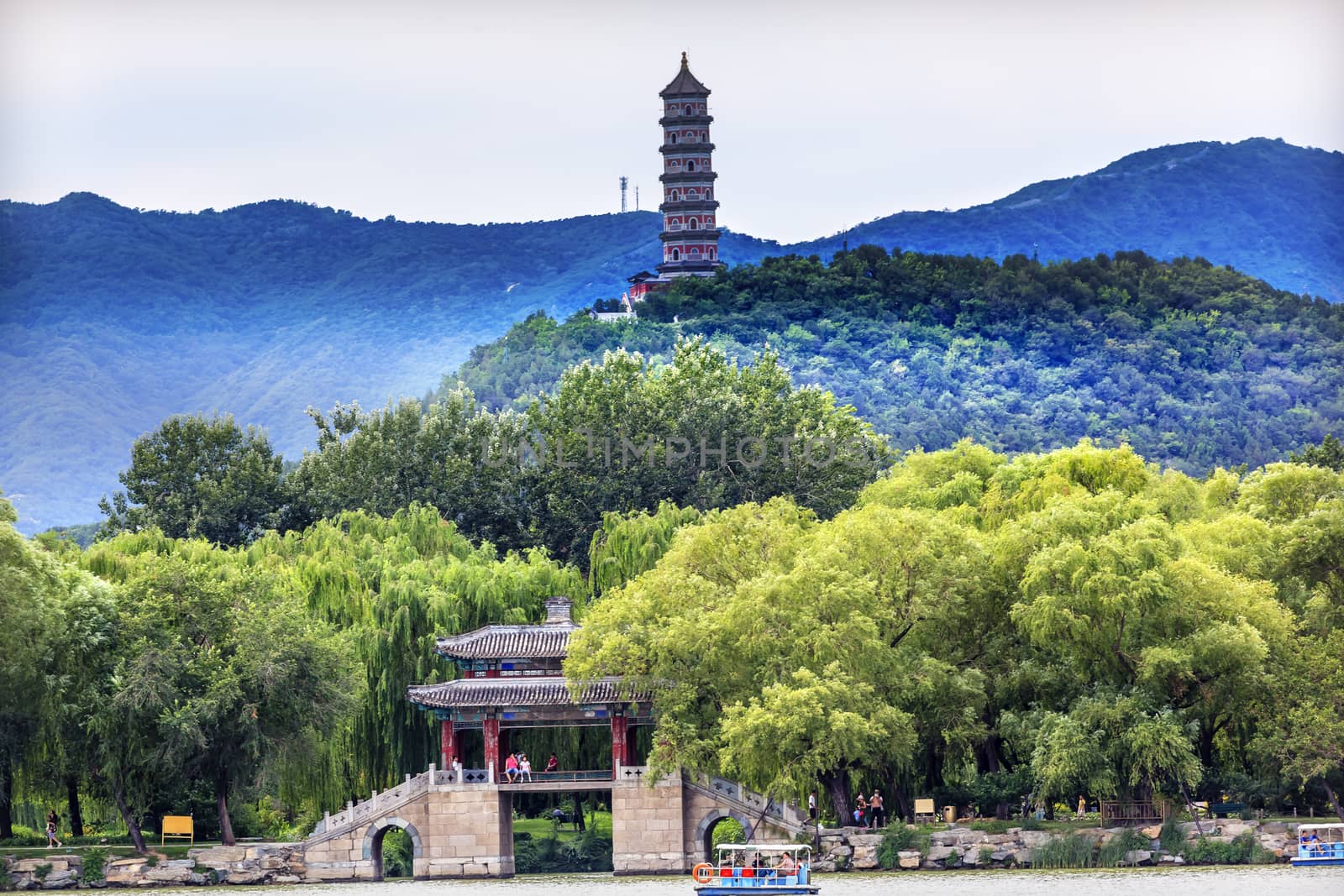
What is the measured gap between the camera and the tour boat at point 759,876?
3822 centimetres

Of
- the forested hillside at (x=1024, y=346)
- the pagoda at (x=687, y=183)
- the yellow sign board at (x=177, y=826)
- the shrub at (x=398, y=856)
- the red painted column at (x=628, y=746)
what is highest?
the pagoda at (x=687, y=183)

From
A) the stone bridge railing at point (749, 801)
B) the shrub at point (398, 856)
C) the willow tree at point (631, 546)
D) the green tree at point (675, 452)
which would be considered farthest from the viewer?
the green tree at point (675, 452)

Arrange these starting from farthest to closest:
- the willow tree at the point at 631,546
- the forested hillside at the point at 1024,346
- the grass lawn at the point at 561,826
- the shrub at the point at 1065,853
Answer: the forested hillside at the point at 1024,346
the willow tree at the point at 631,546
the grass lawn at the point at 561,826
the shrub at the point at 1065,853

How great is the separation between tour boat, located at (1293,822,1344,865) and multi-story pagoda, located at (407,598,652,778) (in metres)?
13.6

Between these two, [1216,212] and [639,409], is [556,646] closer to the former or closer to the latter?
[639,409]

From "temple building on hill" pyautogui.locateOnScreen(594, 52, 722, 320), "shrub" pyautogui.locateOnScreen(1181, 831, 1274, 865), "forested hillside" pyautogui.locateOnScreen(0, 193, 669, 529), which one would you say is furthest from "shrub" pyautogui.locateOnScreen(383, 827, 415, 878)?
"forested hillside" pyautogui.locateOnScreen(0, 193, 669, 529)

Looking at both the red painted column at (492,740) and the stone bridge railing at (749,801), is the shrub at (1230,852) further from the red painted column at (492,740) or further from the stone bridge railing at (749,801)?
the red painted column at (492,740)

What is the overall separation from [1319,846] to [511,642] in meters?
17.3

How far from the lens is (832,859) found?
4247 centimetres

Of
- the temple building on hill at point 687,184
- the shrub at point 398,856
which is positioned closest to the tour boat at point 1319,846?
the shrub at point 398,856

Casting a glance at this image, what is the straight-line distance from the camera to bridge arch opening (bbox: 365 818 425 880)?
148 feet

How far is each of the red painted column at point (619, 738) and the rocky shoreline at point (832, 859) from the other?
509 centimetres

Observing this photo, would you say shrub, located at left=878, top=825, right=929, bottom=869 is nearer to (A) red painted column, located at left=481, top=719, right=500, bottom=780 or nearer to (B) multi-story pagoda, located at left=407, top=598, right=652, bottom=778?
(B) multi-story pagoda, located at left=407, top=598, right=652, bottom=778

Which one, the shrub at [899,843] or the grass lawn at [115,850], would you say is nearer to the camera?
the shrub at [899,843]
